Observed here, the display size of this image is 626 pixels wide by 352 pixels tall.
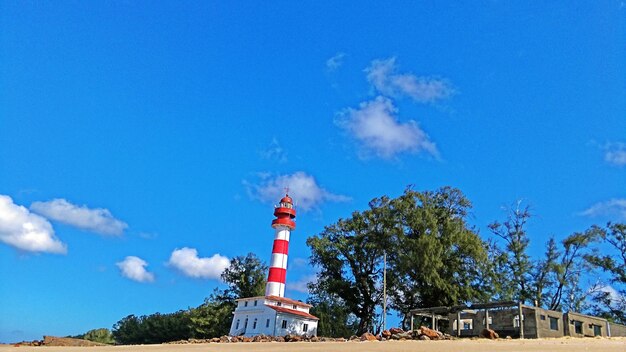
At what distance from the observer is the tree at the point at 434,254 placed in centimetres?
4459

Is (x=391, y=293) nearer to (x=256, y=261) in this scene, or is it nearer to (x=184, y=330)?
(x=256, y=261)

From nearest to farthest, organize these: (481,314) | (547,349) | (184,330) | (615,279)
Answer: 1. (547,349)
2. (481,314)
3. (615,279)
4. (184,330)

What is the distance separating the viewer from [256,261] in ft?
216

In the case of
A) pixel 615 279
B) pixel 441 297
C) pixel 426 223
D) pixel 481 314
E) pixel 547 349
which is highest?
pixel 426 223

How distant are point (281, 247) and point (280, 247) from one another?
107 mm

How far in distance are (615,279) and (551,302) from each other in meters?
5.90

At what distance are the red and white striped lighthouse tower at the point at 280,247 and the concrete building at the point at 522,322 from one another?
21269 mm

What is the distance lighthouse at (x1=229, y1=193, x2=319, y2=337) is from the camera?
4519 centimetres

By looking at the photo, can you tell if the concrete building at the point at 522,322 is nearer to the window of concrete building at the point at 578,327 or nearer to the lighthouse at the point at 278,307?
the window of concrete building at the point at 578,327

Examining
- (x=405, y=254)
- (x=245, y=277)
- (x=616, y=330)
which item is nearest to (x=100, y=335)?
(x=245, y=277)

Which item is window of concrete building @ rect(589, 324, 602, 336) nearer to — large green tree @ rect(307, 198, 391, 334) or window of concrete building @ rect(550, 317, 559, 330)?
window of concrete building @ rect(550, 317, 559, 330)

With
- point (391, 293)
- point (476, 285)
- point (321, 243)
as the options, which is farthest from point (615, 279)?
point (321, 243)

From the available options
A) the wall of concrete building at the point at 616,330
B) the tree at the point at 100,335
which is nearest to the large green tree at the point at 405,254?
the wall of concrete building at the point at 616,330

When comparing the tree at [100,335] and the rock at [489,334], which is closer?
the rock at [489,334]
